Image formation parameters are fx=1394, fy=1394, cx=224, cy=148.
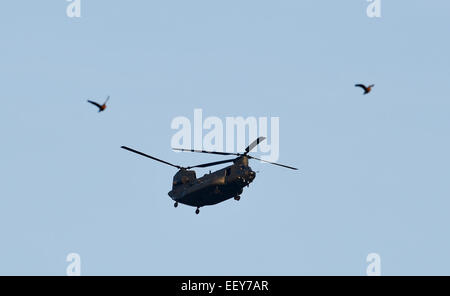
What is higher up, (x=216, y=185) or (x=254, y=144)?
(x=254, y=144)

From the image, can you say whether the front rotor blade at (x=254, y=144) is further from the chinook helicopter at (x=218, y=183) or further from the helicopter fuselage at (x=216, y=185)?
the helicopter fuselage at (x=216, y=185)

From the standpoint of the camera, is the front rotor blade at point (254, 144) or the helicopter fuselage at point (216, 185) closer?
the helicopter fuselage at point (216, 185)

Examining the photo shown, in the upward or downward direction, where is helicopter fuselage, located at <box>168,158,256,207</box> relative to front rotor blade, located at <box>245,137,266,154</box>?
downward


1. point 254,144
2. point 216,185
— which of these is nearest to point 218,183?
point 216,185

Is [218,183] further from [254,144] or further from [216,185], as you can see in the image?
[254,144]

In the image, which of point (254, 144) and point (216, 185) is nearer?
point (254, 144)

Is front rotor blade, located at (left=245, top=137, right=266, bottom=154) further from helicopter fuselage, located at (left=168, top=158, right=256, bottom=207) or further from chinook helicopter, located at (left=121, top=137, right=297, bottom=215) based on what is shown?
helicopter fuselage, located at (left=168, top=158, right=256, bottom=207)

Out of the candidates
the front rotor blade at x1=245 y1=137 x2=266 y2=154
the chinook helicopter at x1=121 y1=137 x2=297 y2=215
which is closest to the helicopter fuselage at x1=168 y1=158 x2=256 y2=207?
the chinook helicopter at x1=121 y1=137 x2=297 y2=215

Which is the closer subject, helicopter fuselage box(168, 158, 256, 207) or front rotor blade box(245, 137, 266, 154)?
helicopter fuselage box(168, 158, 256, 207)

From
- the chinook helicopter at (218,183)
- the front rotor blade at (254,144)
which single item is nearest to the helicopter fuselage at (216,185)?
the chinook helicopter at (218,183)

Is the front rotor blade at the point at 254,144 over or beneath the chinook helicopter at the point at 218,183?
over
